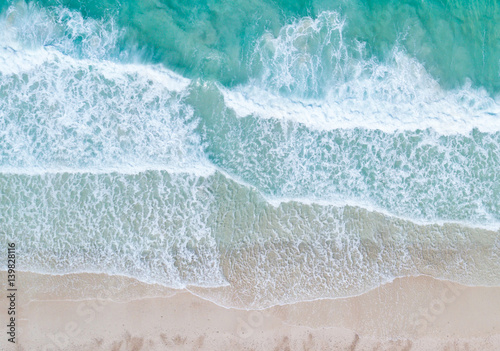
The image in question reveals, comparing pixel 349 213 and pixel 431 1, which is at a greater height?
pixel 431 1

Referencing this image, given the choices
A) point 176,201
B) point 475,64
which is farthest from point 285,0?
point 176,201

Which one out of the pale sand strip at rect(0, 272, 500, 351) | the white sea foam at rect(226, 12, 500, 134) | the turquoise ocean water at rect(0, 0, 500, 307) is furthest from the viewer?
the white sea foam at rect(226, 12, 500, 134)

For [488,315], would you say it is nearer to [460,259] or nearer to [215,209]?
[460,259]

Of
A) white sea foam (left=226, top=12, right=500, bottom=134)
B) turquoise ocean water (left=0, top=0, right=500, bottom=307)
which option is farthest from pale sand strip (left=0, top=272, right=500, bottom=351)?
white sea foam (left=226, top=12, right=500, bottom=134)

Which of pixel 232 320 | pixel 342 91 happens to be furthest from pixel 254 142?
pixel 232 320

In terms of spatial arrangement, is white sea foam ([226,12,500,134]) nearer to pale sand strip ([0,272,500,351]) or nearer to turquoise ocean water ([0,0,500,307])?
turquoise ocean water ([0,0,500,307])

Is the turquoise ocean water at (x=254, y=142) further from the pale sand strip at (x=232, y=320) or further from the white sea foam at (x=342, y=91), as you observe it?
the pale sand strip at (x=232, y=320)
